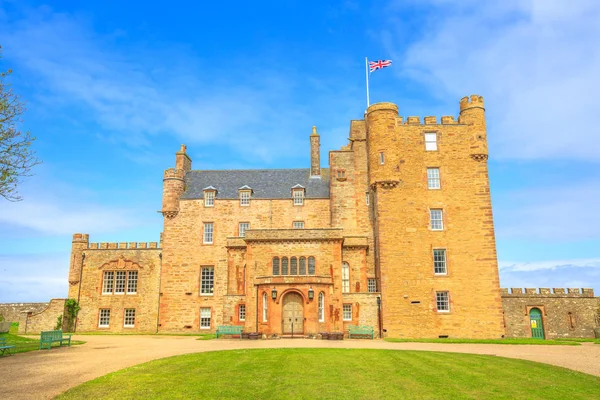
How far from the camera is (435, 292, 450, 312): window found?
35.2 m

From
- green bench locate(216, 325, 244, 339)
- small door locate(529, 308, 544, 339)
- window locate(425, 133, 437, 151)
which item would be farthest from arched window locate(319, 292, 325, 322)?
small door locate(529, 308, 544, 339)

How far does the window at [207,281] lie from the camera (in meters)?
41.6

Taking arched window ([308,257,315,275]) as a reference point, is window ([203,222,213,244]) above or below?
above

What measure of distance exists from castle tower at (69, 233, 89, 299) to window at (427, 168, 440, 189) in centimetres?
3277

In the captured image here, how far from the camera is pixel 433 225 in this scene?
36.9m

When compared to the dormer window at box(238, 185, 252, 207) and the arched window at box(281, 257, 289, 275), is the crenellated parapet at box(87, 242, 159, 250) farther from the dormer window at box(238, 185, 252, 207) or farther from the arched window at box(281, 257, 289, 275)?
the arched window at box(281, 257, 289, 275)

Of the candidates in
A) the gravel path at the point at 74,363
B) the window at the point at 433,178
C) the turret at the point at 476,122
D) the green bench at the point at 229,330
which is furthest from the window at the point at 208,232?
the turret at the point at 476,122

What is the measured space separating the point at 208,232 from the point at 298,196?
29.8ft

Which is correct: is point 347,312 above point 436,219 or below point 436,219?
below

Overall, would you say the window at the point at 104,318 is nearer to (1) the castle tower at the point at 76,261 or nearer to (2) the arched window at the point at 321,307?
(1) the castle tower at the point at 76,261

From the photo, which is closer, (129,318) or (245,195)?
(129,318)

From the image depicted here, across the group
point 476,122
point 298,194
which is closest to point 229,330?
point 298,194

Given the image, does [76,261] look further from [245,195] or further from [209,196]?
[245,195]

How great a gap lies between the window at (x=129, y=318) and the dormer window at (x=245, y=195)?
1422 cm
